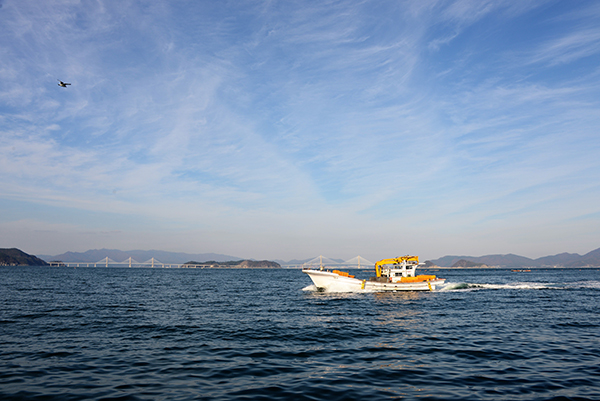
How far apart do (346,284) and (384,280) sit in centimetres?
660

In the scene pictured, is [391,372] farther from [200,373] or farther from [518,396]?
[200,373]

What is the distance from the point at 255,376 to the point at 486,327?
1810cm

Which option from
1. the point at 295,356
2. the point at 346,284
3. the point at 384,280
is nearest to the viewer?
the point at 295,356

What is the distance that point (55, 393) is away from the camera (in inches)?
428

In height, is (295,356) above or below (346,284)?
below

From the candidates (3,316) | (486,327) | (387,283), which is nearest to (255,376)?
(486,327)

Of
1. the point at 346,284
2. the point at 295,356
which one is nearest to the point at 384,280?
the point at 346,284

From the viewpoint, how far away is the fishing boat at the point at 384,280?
47000 mm

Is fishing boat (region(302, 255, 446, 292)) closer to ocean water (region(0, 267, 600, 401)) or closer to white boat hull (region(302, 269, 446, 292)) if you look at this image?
white boat hull (region(302, 269, 446, 292))

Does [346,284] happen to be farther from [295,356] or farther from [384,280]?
[295,356]

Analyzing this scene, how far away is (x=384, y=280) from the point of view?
163ft

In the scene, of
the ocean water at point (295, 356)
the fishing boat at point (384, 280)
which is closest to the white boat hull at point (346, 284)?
the fishing boat at point (384, 280)

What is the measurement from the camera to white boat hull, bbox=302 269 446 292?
46812 millimetres

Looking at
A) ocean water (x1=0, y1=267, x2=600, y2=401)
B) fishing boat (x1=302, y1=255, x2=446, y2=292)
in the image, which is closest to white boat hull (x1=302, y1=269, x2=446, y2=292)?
fishing boat (x1=302, y1=255, x2=446, y2=292)
